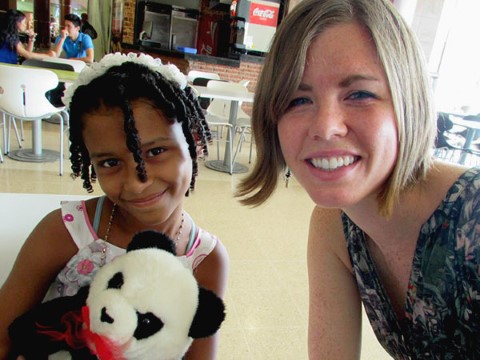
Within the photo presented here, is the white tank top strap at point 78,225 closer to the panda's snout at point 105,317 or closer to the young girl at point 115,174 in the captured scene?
the young girl at point 115,174

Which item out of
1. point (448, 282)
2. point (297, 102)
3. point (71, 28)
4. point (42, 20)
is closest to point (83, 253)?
point (297, 102)

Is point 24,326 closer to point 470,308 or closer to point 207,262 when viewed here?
point 207,262

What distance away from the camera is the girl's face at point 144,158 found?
0.81 metres

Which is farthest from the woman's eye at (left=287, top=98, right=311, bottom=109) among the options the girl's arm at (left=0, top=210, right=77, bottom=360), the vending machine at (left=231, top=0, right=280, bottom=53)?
the vending machine at (left=231, top=0, right=280, bottom=53)

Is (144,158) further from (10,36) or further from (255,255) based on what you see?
(10,36)

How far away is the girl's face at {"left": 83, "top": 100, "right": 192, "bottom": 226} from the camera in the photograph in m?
0.81

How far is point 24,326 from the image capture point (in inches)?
27.2

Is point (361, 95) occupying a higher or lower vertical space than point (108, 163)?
higher

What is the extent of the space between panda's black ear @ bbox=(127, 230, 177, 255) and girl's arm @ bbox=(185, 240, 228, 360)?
0.29 metres

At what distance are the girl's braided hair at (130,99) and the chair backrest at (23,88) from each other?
258 cm

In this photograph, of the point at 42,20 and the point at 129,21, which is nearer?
the point at 129,21

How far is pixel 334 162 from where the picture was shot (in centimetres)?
72

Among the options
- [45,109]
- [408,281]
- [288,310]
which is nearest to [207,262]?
[408,281]

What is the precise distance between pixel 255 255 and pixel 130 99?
182cm
